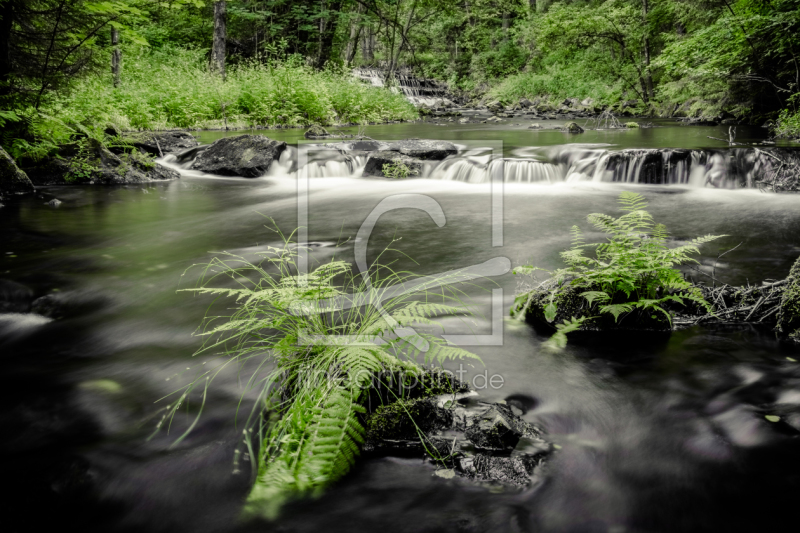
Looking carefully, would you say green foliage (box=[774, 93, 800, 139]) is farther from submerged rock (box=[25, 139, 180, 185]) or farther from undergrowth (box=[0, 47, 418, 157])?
submerged rock (box=[25, 139, 180, 185])

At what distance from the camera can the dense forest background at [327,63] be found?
27.1 feet

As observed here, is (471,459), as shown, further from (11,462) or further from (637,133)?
(637,133)

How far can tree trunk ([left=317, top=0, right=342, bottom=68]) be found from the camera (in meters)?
27.8

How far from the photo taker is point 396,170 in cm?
1167

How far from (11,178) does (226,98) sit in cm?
1009

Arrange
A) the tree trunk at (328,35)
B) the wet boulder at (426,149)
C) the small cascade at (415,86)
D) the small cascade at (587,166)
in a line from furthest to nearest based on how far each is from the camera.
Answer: the small cascade at (415,86)
the tree trunk at (328,35)
the wet boulder at (426,149)
the small cascade at (587,166)

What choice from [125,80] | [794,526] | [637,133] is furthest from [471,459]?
[125,80]

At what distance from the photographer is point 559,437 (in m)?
2.66

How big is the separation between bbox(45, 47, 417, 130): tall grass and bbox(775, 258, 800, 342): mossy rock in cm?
1404

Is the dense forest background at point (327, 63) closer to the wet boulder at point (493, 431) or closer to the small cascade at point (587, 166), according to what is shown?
the small cascade at point (587, 166)

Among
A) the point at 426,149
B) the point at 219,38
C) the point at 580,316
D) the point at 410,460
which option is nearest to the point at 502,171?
the point at 426,149

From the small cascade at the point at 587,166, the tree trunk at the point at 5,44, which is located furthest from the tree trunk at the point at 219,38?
the tree trunk at the point at 5,44

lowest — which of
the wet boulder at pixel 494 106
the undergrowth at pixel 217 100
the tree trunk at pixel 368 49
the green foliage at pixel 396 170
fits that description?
the green foliage at pixel 396 170

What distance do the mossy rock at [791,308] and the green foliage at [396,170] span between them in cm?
881
